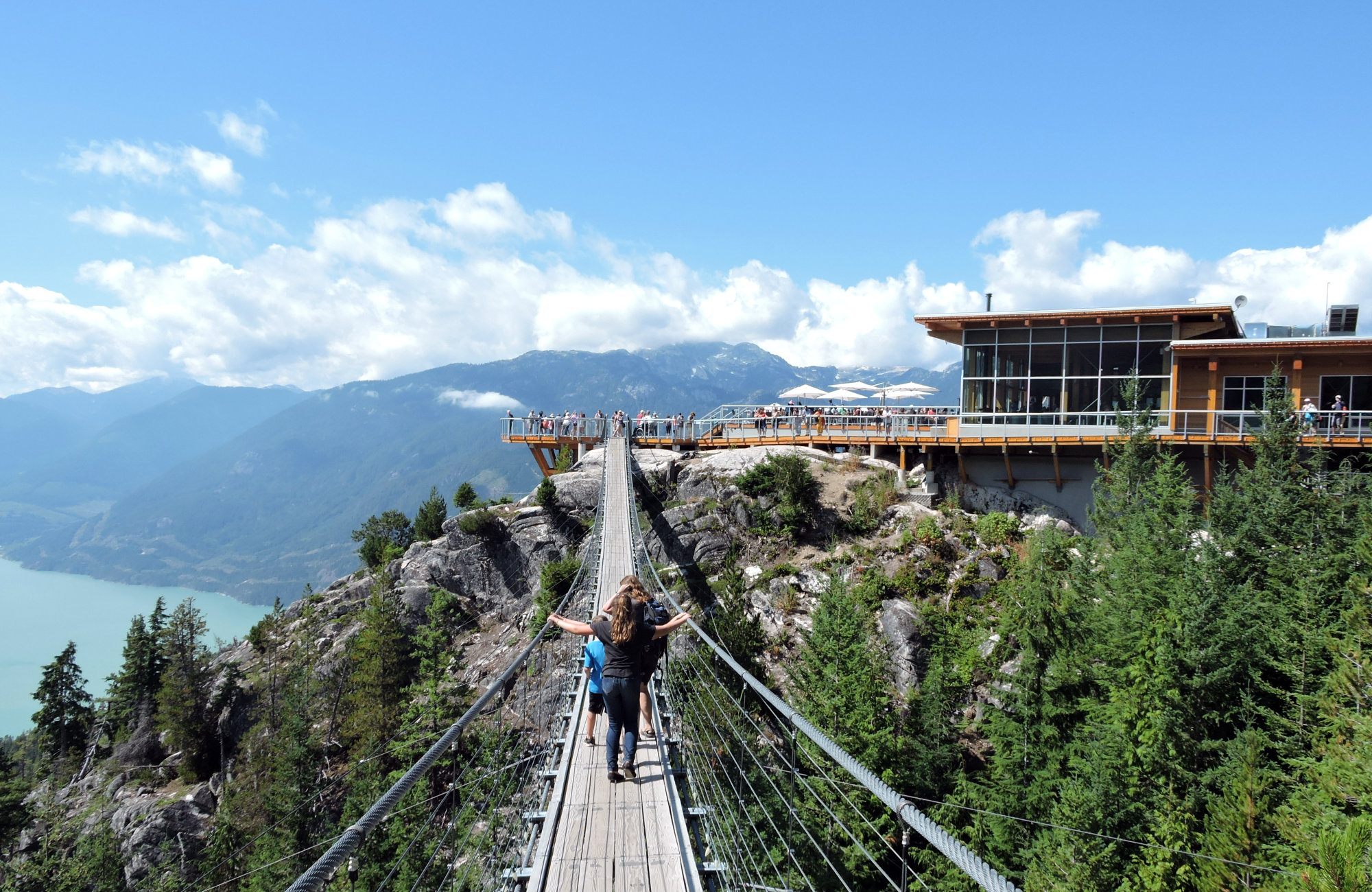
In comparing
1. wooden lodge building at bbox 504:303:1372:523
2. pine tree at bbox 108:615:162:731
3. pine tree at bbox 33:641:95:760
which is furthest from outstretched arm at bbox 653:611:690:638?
pine tree at bbox 33:641:95:760

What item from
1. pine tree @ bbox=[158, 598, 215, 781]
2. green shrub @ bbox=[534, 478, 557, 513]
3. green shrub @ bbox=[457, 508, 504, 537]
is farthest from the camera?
pine tree @ bbox=[158, 598, 215, 781]

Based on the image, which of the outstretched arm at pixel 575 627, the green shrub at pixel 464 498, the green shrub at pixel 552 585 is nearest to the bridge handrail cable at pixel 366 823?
the outstretched arm at pixel 575 627

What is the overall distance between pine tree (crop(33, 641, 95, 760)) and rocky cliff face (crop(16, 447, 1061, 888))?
25.9ft

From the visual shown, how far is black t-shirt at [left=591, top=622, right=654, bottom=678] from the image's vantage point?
4.72 meters

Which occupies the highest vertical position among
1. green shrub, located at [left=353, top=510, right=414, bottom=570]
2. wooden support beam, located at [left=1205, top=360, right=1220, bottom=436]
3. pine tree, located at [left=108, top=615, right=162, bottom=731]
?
wooden support beam, located at [left=1205, top=360, right=1220, bottom=436]

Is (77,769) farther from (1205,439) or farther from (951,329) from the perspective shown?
(1205,439)

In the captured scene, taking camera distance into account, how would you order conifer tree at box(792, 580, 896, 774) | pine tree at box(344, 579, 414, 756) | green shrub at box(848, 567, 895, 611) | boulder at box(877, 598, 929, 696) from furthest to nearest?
pine tree at box(344, 579, 414, 756) < green shrub at box(848, 567, 895, 611) < boulder at box(877, 598, 929, 696) < conifer tree at box(792, 580, 896, 774)

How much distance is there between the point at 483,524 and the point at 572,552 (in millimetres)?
3424

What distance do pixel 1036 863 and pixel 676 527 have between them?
10.3 m

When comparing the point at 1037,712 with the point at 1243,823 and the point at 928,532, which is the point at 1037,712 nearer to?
the point at 1243,823

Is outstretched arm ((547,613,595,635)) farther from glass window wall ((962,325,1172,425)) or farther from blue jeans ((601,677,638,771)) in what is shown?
glass window wall ((962,325,1172,425))

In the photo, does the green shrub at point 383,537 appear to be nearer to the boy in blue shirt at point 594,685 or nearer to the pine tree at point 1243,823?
the boy in blue shirt at point 594,685

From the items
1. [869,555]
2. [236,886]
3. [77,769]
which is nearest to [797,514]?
[869,555]

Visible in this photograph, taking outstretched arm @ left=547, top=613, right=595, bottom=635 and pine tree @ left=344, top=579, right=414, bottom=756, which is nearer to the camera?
outstretched arm @ left=547, top=613, right=595, bottom=635
